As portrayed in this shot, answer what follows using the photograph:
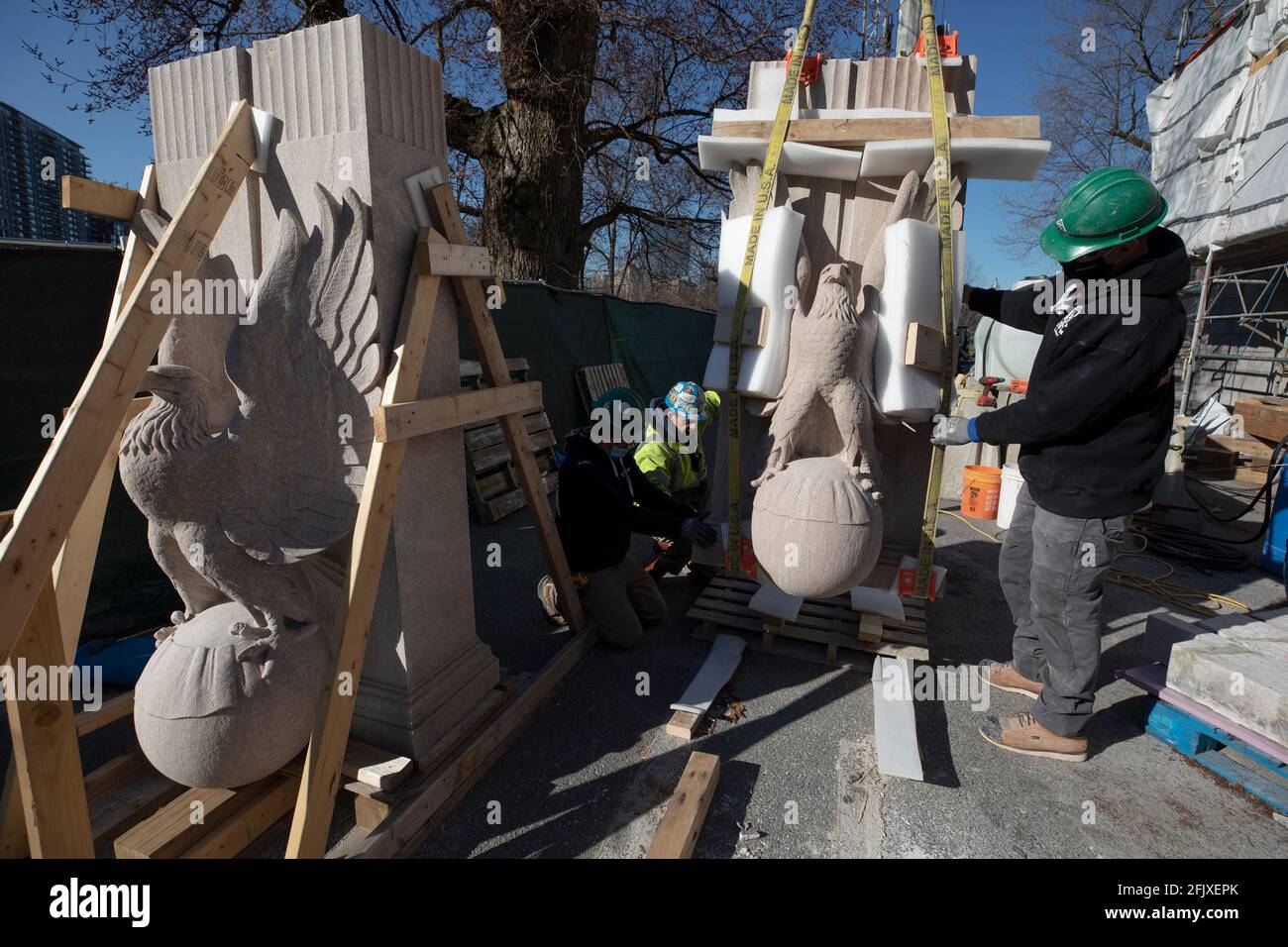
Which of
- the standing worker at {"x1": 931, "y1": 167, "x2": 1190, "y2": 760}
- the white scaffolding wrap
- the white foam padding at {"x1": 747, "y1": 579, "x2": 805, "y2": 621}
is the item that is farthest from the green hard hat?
the white scaffolding wrap

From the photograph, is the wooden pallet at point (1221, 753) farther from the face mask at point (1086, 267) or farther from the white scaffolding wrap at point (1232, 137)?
the white scaffolding wrap at point (1232, 137)

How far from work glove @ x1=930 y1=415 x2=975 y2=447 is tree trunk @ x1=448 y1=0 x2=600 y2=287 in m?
6.10

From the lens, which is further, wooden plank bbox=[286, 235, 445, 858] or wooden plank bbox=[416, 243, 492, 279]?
wooden plank bbox=[416, 243, 492, 279]

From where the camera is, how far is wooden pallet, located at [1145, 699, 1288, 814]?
8.48ft

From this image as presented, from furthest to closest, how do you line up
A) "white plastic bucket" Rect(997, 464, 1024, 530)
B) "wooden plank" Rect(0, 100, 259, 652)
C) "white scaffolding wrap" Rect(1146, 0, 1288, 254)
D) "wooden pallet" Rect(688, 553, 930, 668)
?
"white scaffolding wrap" Rect(1146, 0, 1288, 254) → "white plastic bucket" Rect(997, 464, 1024, 530) → "wooden pallet" Rect(688, 553, 930, 668) → "wooden plank" Rect(0, 100, 259, 652)

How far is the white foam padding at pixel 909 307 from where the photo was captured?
3.10 meters

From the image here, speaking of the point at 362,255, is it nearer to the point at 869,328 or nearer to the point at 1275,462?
the point at 869,328

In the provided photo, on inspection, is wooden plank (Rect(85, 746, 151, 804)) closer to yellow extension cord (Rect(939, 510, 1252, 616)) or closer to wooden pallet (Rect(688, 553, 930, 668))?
wooden pallet (Rect(688, 553, 930, 668))

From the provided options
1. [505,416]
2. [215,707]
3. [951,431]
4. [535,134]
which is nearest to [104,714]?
[215,707]

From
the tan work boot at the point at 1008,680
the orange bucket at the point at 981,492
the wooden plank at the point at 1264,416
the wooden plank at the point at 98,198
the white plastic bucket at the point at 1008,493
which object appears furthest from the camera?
the wooden plank at the point at 1264,416

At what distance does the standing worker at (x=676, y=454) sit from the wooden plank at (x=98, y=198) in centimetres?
282

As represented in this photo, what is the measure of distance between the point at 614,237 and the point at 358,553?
14.9m

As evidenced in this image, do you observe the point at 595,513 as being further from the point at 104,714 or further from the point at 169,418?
the point at 104,714

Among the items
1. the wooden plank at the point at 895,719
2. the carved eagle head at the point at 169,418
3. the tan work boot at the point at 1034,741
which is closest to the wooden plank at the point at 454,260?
the carved eagle head at the point at 169,418
